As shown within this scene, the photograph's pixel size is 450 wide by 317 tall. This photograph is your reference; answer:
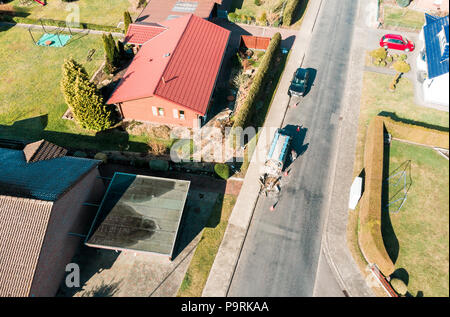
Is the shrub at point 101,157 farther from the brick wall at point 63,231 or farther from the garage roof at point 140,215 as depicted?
the garage roof at point 140,215

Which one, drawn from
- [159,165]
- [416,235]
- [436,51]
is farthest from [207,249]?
Answer: [436,51]

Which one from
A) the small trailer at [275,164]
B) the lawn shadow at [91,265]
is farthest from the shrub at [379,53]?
the lawn shadow at [91,265]

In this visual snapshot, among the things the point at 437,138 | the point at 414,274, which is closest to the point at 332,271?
the point at 414,274

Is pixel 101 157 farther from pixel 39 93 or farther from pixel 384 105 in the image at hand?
pixel 384 105

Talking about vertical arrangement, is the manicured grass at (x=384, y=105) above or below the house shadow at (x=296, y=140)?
above

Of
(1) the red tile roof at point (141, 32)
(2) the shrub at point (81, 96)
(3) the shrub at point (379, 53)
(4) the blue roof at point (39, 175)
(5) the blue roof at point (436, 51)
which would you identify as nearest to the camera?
(4) the blue roof at point (39, 175)
